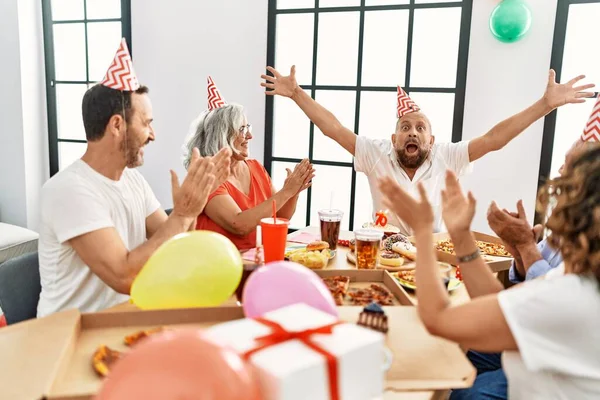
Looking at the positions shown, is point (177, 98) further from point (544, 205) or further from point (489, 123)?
point (544, 205)

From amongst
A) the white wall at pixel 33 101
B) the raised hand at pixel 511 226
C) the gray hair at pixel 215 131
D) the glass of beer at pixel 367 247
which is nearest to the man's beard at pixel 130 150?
the gray hair at pixel 215 131

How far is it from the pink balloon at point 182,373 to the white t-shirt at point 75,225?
860mm

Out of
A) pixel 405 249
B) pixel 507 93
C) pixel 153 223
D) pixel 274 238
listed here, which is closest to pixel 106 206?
pixel 153 223

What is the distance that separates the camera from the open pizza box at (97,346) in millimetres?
819

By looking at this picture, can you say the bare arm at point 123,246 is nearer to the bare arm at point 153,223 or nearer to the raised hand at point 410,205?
the bare arm at point 153,223

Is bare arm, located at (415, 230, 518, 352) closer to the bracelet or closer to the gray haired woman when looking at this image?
the bracelet

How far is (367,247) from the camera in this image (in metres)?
1.56

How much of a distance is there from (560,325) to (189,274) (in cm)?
73

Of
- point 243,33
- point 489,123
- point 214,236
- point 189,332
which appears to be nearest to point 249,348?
point 189,332

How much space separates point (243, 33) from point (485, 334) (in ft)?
10.3

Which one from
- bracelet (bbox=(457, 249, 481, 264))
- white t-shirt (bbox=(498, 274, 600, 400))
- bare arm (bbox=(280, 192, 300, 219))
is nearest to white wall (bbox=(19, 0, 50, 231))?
bare arm (bbox=(280, 192, 300, 219))

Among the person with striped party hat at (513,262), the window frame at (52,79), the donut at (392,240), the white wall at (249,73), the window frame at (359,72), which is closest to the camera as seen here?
the person with striped party hat at (513,262)

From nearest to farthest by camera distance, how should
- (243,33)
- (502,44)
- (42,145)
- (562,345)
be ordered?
(562,345), (502,44), (243,33), (42,145)

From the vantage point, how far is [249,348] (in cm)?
64
